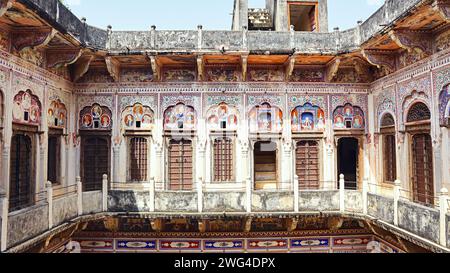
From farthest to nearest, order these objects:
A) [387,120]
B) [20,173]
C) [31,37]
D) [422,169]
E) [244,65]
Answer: [244,65], [387,120], [422,169], [20,173], [31,37]

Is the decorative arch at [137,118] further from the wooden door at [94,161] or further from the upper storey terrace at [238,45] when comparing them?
the upper storey terrace at [238,45]

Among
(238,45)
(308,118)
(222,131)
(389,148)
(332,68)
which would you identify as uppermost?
(238,45)

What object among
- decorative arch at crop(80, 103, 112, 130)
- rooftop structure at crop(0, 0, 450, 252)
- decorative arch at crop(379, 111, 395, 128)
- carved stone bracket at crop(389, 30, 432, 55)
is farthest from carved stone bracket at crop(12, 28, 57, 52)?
decorative arch at crop(379, 111, 395, 128)

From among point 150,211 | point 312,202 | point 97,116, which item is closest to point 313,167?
point 312,202

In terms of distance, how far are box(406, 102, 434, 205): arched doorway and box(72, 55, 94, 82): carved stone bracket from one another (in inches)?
339

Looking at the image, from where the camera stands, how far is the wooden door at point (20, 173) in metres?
8.08

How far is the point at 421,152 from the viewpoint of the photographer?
28.8 ft

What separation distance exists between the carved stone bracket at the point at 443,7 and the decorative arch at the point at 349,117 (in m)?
4.59

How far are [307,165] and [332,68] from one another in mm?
3001

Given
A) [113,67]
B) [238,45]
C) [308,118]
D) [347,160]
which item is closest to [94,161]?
[113,67]

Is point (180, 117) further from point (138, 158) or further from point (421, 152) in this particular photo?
point (421, 152)

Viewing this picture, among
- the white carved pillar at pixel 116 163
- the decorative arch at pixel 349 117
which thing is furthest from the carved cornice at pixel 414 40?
the white carved pillar at pixel 116 163

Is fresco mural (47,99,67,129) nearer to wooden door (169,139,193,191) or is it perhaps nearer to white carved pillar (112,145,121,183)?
white carved pillar (112,145,121,183)

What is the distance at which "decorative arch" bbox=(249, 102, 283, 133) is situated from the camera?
1105 cm
